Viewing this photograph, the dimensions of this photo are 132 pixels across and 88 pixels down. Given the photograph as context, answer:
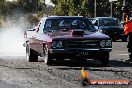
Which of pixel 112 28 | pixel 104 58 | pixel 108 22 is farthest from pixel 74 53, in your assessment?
pixel 108 22

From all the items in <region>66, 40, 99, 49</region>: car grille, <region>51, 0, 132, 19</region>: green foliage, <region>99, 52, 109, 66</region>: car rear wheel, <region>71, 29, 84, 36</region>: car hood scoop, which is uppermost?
<region>51, 0, 132, 19</region>: green foliage

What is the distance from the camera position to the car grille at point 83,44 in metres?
13.8

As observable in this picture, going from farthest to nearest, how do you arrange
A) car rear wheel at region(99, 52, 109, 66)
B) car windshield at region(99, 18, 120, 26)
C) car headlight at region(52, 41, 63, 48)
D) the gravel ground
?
1. car windshield at region(99, 18, 120, 26)
2. car rear wheel at region(99, 52, 109, 66)
3. car headlight at region(52, 41, 63, 48)
4. the gravel ground

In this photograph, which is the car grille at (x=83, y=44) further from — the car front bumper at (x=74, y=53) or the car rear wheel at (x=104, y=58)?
the car rear wheel at (x=104, y=58)

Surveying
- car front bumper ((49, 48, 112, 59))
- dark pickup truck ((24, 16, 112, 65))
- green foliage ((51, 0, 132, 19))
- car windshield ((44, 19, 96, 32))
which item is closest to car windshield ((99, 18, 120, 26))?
car windshield ((44, 19, 96, 32))

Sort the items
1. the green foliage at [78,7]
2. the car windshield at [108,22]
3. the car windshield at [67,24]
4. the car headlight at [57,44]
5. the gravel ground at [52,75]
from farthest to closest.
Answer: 1. the green foliage at [78,7]
2. the car windshield at [108,22]
3. the car windshield at [67,24]
4. the car headlight at [57,44]
5. the gravel ground at [52,75]

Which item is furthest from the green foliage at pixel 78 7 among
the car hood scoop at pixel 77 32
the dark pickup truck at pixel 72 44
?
the car hood scoop at pixel 77 32

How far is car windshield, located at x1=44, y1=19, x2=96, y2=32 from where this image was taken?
49.7 ft

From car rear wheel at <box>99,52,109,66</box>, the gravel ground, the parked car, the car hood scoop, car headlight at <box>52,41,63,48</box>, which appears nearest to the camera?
the gravel ground

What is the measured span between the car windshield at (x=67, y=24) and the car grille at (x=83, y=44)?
1.19 meters

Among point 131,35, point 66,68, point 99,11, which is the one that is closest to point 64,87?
point 66,68

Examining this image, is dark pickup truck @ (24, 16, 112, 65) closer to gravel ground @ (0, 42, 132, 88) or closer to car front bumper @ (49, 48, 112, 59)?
car front bumper @ (49, 48, 112, 59)

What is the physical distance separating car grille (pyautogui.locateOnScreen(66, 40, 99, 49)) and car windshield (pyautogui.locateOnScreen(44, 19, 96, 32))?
1189mm

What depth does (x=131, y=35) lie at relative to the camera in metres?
16.0
